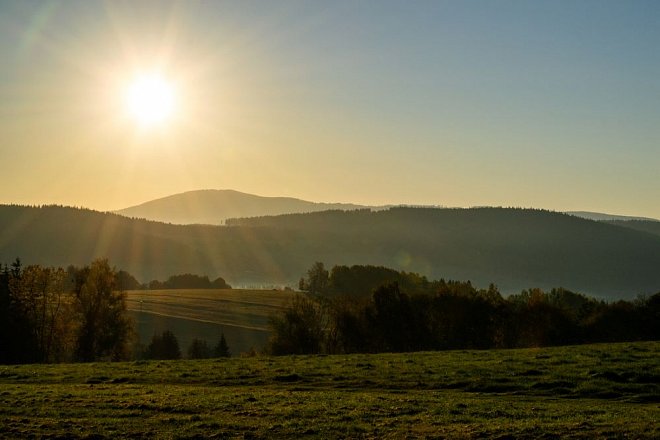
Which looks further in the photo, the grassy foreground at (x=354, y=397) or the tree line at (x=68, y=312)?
the tree line at (x=68, y=312)

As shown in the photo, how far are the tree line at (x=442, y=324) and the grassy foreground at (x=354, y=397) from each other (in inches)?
1044

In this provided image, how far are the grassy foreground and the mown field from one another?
236ft

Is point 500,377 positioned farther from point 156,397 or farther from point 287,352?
point 287,352

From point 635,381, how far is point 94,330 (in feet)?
171

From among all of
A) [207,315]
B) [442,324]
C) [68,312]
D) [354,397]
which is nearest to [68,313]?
[68,312]

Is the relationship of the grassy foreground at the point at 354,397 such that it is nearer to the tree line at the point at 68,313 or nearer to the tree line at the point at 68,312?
the tree line at the point at 68,313

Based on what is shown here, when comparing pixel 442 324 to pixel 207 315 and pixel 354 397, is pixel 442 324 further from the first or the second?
pixel 207 315

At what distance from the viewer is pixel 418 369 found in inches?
1356

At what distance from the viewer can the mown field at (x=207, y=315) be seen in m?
124

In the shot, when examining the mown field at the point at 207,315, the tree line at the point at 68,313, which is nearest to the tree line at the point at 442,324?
the tree line at the point at 68,313

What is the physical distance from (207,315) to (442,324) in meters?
84.8

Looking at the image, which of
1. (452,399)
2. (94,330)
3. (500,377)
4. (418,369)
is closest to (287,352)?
(94,330)

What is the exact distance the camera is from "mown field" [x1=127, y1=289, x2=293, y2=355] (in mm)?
123500

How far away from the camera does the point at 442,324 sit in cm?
7062
